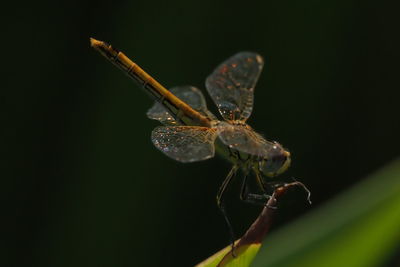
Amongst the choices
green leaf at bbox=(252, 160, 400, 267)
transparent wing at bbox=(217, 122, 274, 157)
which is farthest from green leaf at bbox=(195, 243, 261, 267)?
transparent wing at bbox=(217, 122, 274, 157)

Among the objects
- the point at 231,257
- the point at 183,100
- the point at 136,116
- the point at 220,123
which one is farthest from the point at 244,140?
the point at 231,257

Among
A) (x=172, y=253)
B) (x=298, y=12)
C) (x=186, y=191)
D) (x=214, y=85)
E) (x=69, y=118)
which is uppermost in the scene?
(x=298, y=12)

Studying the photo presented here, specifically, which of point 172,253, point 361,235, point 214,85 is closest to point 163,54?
point 214,85

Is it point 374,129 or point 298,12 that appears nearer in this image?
point 298,12

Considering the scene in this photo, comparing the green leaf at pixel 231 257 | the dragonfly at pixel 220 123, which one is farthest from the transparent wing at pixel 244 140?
the green leaf at pixel 231 257

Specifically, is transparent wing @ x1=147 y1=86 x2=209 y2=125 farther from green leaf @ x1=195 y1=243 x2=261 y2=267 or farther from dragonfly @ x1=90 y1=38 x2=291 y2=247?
green leaf @ x1=195 y1=243 x2=261 y2=267

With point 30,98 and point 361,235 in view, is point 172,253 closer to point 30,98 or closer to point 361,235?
point 30,98

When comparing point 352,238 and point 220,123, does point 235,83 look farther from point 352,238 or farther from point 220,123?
point 352,238

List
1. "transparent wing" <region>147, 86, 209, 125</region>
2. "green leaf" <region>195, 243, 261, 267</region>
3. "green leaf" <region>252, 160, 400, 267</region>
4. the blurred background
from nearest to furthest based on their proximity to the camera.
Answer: "green leaf" <region>195, 243, 261, 267</region> → "green leaf" <region>252, 160, 400, 267</region> → "transparent wing" <region>147, 86, 209, 125</region> → the blurred background
